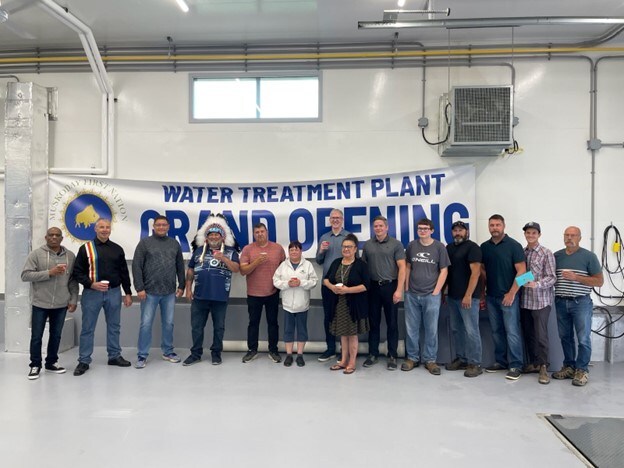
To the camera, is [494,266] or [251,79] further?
[251,79]

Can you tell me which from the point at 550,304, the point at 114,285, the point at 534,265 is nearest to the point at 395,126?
the point at 534,265

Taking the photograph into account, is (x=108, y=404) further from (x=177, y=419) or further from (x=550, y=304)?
(x=550, y=304)

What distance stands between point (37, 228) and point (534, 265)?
16.7 feet

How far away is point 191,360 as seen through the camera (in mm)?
4395

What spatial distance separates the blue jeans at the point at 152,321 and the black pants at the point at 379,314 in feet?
6.42

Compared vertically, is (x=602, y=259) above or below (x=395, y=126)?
below

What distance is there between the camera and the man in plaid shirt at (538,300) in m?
4.02

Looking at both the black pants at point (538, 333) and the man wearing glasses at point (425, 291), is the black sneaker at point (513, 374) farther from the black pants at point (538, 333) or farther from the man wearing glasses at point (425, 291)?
the man wearing glasses at point (425, 291)

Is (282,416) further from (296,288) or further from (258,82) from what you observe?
(258,82)

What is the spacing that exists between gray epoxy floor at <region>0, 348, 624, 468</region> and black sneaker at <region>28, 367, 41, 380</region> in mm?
52

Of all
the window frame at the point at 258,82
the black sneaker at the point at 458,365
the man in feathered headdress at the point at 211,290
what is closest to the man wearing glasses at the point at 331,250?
the man in feathered headdress at the point at 211,290

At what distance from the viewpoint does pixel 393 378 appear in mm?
4051

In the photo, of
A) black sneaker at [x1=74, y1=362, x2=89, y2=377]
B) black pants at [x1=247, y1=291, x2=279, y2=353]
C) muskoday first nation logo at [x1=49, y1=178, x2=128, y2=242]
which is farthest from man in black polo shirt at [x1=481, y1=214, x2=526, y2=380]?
muskoday first nation logo at [x1=49, y1=178, x2=128, y2=242]

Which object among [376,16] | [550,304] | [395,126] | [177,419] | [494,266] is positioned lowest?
[177,419]
